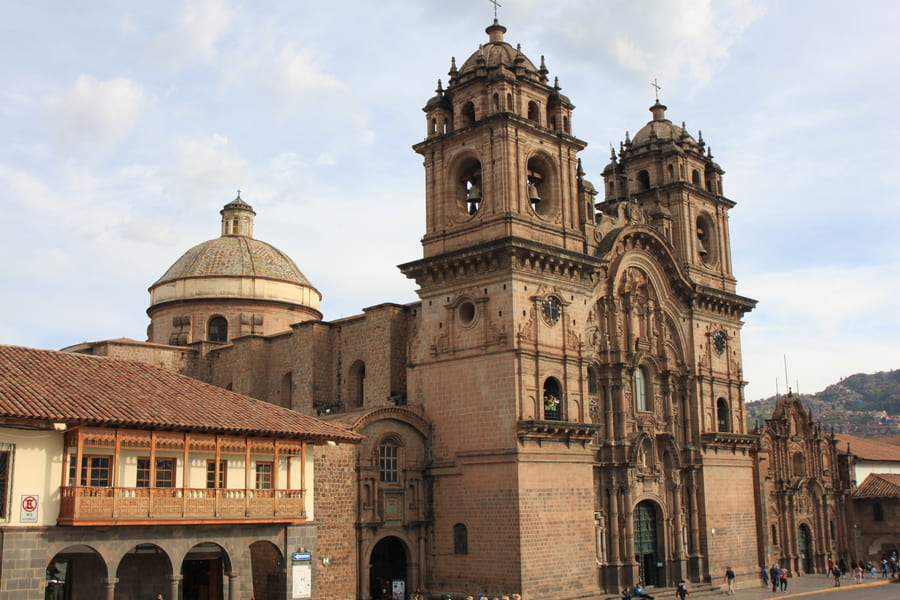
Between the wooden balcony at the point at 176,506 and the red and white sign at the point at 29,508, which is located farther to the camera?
the wooden balcony at the point at 176,506

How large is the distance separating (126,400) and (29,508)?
13.6 feet

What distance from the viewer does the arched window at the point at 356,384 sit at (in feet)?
136

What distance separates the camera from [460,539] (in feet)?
116

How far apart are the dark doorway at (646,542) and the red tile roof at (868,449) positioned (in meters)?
22.9

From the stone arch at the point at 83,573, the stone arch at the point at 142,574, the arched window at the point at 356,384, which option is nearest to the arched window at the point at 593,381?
the arched window at the point at 356,384

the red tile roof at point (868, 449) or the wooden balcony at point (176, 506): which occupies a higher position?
the red tile roof at point (868, 449)

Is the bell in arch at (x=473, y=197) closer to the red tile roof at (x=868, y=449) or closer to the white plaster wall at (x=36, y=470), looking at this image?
the white plaster wall at (x=36, y=470)

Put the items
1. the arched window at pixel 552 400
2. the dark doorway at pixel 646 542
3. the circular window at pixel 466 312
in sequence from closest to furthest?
the arched window at pixel 552 400
the circular window at pixel 466 312
the dark doorway at pixel 646 542

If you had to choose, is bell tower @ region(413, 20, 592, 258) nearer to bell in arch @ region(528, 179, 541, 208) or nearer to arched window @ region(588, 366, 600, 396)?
bell in arch @ region(528, 179, 541, 208)

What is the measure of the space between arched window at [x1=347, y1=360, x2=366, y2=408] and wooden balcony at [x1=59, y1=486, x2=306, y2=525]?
37.0ft

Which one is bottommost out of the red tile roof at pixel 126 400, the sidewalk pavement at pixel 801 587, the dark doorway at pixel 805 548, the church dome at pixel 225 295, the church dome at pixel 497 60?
the sidewalk pavement at pixel 801 587

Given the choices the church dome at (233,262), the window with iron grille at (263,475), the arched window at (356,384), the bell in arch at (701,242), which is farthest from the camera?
the church dome at (233,262)

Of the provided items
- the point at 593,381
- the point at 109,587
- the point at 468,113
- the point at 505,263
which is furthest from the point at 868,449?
the point at 109,587

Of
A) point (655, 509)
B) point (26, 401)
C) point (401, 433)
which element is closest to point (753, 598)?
point (655, 509)
